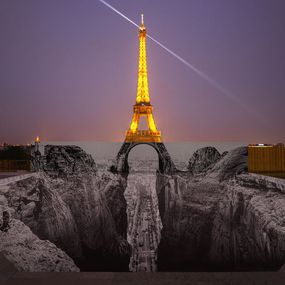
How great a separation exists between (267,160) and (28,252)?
257 inches

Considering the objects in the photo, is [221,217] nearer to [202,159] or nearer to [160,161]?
[202,159]

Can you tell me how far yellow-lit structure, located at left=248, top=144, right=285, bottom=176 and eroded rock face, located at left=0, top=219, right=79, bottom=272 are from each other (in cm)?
543

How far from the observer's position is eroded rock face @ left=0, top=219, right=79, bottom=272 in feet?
20.6

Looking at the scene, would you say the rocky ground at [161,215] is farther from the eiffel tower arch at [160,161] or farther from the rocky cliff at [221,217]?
the eiffel tower arch at [160,161]

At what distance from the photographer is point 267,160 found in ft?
31.4

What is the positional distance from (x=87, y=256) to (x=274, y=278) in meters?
3.36

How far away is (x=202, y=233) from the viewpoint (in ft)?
22.4

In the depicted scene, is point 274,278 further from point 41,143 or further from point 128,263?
point 41,143

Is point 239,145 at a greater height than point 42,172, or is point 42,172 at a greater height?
point 239,145

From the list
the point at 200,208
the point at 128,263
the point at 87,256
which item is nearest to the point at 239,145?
the point at 200,208

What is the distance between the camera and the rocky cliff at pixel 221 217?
6.50 metres

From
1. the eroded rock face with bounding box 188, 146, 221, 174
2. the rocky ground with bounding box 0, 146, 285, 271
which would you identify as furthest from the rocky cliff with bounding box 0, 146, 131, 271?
the eroded rock face with bounding box 188, 146, 221, 174

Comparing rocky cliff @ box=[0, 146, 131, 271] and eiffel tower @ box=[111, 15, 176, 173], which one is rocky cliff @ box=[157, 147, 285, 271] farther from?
eiffel tower @ box=[111, 15, 176, 173]

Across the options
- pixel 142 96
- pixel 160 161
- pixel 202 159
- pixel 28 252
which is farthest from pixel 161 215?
pixel 142 96
